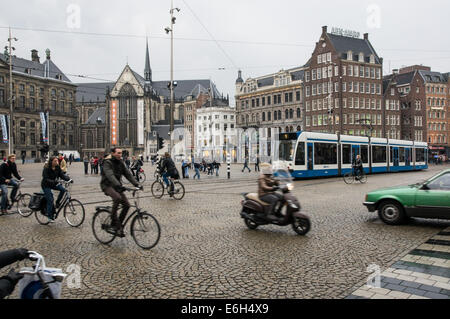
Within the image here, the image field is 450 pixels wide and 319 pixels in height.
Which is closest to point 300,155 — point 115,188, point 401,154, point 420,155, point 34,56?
point 401,154

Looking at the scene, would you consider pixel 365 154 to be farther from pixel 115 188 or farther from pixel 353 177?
pixel 115 188

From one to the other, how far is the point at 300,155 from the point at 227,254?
56.0ft

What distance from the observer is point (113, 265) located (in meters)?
5.40

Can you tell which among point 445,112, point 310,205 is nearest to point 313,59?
point 445,112

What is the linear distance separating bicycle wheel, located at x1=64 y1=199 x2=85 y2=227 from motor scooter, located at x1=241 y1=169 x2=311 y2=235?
12.8 ft

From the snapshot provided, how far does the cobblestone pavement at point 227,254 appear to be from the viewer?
4.39 m

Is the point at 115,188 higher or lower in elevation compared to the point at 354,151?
lower

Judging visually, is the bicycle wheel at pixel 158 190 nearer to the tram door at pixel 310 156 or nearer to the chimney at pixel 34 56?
the tram door at pixel 310 156

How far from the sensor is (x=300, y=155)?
72.8ft

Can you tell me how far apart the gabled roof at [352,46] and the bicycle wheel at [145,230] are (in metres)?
62.9

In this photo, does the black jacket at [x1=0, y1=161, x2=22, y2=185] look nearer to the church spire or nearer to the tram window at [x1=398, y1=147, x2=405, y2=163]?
the tram window at [x1=398, y1=147, x2=405, y2=163]

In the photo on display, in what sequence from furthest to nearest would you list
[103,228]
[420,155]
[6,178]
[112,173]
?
[420,155] → [6,178] → [103,228] → [112,173]

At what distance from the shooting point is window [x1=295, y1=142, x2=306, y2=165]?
22.0 meters
